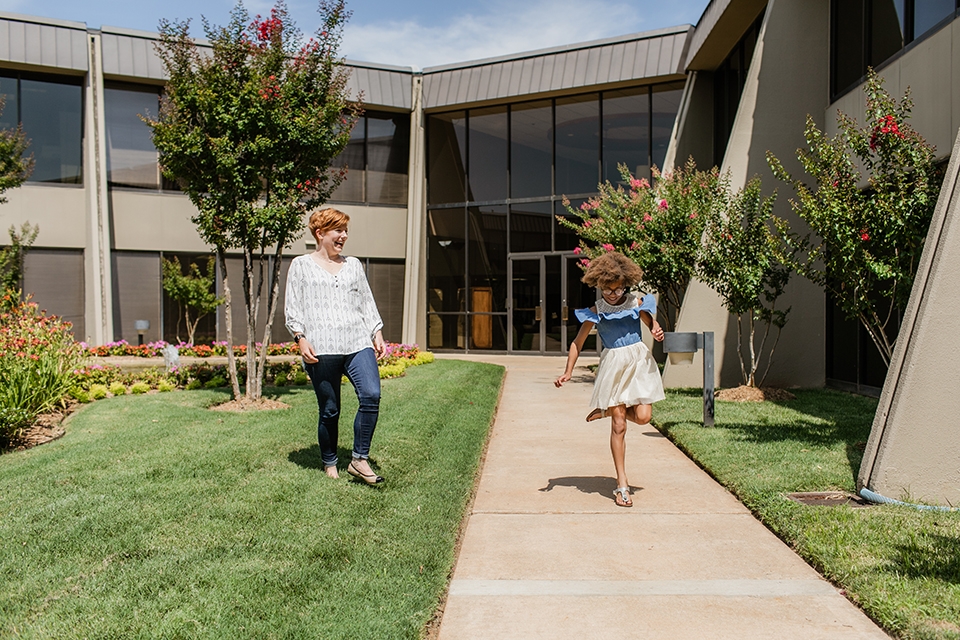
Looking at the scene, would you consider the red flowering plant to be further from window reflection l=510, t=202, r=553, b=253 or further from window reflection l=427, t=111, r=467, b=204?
window reflection l=427, t=111, r=467, b=204

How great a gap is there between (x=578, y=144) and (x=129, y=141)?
10.8m

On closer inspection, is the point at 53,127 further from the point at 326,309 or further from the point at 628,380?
the point at 628,380

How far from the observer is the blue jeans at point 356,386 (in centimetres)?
536

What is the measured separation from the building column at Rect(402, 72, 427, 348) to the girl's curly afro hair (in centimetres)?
1538

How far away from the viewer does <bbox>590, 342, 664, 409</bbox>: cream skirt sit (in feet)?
17.7

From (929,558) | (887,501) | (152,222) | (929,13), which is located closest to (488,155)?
(152,222)

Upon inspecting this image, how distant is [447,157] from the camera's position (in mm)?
21141

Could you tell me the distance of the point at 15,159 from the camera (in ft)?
47.9

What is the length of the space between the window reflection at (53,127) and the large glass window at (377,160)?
6.04m

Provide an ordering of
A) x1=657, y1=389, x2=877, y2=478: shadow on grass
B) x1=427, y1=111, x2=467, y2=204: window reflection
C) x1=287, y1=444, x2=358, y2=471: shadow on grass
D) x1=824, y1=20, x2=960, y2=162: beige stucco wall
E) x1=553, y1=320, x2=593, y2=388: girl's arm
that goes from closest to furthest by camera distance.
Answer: x1=553, y1=320, x2=593, y2=388: girl's arm < x1=287, y1=444, x2=358, y2=471: shadow on grass < x1=657, y1=389, x2=877, y2=478: shadow on grass < x1=824, y1=20, x2=960, y2=162: beige stucco wall < x1=427, y1=111, x2=467, y2=204: window reflection

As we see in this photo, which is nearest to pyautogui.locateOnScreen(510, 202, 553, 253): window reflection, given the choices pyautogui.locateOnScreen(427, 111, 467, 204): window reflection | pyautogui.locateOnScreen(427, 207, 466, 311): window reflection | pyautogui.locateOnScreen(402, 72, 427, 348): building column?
pyautogui.locateOnScreen(427, 207, 466, 311): window reflection

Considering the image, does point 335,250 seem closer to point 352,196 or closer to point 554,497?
point 554,497

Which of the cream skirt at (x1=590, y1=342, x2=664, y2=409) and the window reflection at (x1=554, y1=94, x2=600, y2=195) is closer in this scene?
the cream skirt at (x1=590, y1=342, x2=664, y2=409)

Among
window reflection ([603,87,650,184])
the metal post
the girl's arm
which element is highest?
window reflection ([603,87,650,184])
